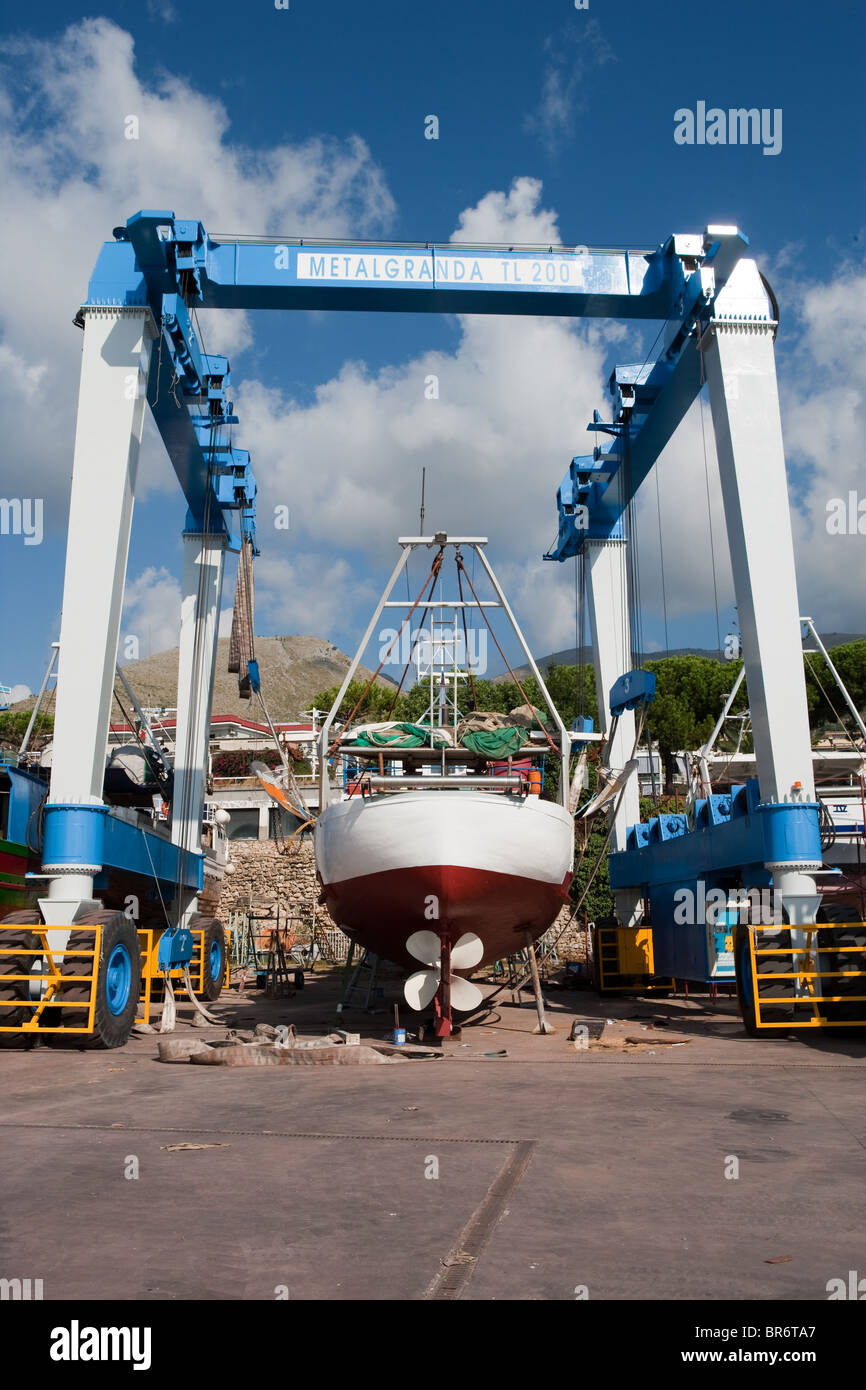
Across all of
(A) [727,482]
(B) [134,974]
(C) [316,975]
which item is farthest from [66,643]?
(C) [316,975]

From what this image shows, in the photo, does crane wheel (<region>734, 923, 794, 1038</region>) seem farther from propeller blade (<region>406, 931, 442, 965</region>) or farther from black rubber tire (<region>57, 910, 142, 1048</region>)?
black rubber tire (<region>57, 910, 142, 1048</region>)

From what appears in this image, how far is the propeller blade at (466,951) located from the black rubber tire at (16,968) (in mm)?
4618

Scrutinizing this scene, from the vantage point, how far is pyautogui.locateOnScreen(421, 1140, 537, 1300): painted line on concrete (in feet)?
11.4

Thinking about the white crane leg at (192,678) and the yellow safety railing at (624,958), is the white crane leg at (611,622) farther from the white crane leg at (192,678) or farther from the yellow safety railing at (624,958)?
the white crane leg at (192,678)

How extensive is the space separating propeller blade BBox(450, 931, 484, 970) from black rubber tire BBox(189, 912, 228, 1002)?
29.7 ft

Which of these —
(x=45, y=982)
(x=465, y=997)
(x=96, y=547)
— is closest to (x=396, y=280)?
(x=96, y=547)

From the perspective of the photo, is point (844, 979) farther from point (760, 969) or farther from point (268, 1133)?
point (268, 1133)

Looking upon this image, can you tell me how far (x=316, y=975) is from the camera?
2594 cm

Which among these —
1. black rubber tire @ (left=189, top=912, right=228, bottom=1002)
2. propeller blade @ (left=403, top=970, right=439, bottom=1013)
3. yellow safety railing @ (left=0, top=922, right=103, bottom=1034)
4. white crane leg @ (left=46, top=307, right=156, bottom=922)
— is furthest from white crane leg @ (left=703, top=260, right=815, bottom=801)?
black rubber tire @ (left=189, top=912, right=228, bottom=1002)

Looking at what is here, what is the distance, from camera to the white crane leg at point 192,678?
20125 millimetres

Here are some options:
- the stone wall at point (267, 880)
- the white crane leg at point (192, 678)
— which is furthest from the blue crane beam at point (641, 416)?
the stone wall at point (267, 880)

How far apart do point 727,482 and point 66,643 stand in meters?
8.99

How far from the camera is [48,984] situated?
11.4m
